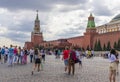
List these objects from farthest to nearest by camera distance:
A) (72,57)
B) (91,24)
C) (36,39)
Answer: (36,39)
(91,24)
(72,57)

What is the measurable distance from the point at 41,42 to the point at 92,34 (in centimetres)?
4512

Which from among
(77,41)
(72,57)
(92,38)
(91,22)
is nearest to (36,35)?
(77,41)

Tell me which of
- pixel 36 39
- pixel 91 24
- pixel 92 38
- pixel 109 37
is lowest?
pixel 109 37

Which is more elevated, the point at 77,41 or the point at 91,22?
the point at 91,22

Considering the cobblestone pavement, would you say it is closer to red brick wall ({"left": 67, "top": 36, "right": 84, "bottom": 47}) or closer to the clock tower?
red brick wall ({"left": 67, "top": 36, "right": 84, "bottom": 47})

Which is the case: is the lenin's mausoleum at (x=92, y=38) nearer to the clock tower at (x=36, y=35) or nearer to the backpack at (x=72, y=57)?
the clock tower at (x=36, y=35)

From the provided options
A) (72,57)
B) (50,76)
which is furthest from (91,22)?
(50,76)

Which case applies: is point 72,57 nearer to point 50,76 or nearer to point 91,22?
point 50,76

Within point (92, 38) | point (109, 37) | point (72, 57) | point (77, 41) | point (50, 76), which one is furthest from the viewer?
point (77, 41)

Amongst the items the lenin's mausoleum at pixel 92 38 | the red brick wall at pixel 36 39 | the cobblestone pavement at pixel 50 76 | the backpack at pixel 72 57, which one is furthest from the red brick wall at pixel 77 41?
the backpack at pixel 72 57

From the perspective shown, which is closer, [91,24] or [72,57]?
[72,57]

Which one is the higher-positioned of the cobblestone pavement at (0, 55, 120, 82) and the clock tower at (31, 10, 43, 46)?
the clock tower at (31, 10, 43, 46)

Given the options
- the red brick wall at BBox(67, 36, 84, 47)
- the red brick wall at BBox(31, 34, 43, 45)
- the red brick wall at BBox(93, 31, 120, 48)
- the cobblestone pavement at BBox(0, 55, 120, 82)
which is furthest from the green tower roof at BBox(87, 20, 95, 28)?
the cobblestone pavement at BBox(0, 55, 120, 82)

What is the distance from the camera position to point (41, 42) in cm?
12506
